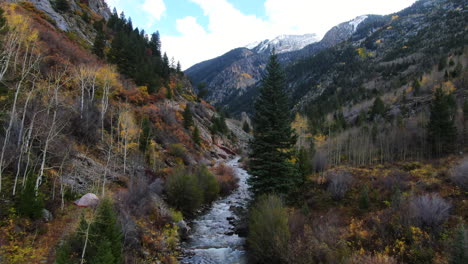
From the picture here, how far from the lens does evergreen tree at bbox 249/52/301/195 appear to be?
21.7 m

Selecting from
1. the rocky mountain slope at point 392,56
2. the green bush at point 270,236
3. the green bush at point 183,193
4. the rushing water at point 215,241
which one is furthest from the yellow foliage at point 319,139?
the rocky mountain slope at point 392,56

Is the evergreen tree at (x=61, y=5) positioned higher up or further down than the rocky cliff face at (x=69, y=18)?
higher up

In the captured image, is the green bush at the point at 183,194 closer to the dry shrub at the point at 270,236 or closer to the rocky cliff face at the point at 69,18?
the dry shrub at the point at 270,236

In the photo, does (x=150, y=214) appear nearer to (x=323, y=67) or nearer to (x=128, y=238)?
(x=128, y=238)

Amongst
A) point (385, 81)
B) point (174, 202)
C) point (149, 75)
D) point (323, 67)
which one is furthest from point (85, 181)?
point (323, 67)

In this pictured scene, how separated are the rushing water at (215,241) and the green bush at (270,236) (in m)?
1.84

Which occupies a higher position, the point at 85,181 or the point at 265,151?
the point at 265,151

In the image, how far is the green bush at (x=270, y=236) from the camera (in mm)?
12880

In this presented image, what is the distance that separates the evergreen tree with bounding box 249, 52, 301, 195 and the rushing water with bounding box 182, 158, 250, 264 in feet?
14.5

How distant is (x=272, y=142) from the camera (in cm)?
2253

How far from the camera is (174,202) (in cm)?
2322

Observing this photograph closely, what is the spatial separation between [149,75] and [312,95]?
134 m

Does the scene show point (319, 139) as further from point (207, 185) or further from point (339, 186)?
point (207, 185)

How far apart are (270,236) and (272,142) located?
10.3 m
